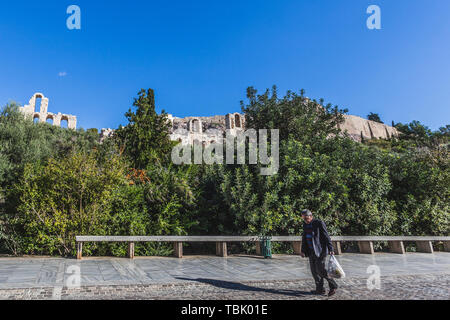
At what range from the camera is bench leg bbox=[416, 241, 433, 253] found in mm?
11875

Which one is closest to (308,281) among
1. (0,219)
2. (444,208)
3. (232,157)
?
(232,157)

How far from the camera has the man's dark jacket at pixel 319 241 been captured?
504 centimetres

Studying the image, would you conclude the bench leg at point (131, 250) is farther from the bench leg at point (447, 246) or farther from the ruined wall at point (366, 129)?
the ruined wall at point (366, 129)

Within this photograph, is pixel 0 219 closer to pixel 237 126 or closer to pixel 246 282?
pixel 246 282

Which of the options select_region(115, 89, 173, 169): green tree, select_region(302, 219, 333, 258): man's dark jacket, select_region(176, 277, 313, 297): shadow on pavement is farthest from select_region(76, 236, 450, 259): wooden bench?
select_region(115, 89, 173, 169): green tree

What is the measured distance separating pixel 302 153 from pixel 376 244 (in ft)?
16.7

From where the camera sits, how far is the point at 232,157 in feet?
37.0

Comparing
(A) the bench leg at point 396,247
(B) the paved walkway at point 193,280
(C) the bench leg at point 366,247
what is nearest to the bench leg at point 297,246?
(B) the paved walkway at point 193,280

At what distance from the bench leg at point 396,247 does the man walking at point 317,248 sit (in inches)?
334

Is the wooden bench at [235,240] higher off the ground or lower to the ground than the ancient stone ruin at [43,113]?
lower

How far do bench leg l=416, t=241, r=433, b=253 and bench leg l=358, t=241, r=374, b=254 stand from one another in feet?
10.6

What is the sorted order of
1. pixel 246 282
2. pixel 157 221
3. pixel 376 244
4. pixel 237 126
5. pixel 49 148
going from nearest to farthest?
1. pixel 246 282
2. pixel 157 221
3. pixel 376 244
4. pixel 49 148
5. pixel 237 126

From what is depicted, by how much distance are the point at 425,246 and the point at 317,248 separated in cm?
1028

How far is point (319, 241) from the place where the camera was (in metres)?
5.17
